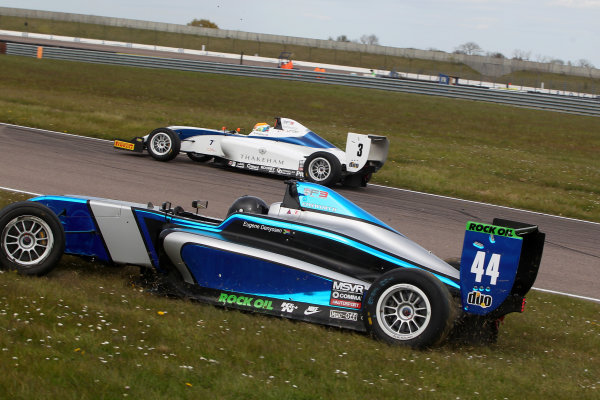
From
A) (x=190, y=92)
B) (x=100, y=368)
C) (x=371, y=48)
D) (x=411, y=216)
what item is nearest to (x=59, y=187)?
(x=411, y=216)

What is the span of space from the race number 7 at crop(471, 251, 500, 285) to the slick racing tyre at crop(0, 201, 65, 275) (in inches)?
152

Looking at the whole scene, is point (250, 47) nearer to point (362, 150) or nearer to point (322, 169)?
point (322, 169)

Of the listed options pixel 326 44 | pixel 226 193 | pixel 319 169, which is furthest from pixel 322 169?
pixel 326 44

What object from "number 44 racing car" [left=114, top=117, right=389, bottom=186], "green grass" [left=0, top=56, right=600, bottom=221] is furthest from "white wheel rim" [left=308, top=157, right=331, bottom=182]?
"green grass" [left=0, top=56, right=600, bottom=221]

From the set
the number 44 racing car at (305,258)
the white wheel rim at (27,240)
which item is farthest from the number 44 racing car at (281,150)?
the white wheel rim at (27,240)

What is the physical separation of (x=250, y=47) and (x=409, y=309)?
77524 millimetres

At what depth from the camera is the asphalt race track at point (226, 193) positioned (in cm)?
1128

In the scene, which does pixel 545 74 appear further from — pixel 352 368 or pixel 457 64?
pixel 352 368

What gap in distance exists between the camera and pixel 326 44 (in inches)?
3593

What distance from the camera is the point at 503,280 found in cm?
583

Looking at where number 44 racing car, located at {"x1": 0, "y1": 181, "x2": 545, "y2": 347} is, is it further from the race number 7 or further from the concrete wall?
the concrete wall

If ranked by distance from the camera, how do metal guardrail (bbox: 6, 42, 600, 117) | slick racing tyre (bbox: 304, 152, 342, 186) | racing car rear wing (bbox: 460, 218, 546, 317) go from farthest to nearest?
metal guardrail (bbox: 6, 42, 600, 117) → slick racing tyre (bbox: 304, 152, 342, 186) → racing car rear wing (bbox: 460, 218, 546, 317)

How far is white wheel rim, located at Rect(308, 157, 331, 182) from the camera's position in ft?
49.7

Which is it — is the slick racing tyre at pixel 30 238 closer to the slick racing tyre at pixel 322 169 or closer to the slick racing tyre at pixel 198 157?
the slick racing tyre at pixel 322 169
